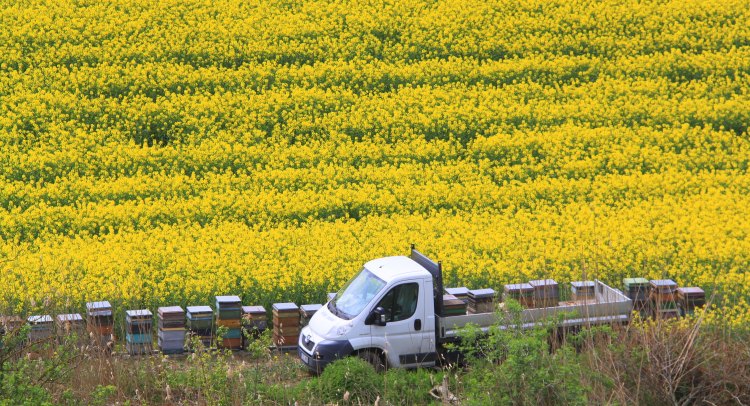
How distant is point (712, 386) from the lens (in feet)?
32.9

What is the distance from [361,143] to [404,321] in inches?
475

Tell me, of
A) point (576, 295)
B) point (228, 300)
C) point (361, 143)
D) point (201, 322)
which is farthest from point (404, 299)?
point (361, 143)

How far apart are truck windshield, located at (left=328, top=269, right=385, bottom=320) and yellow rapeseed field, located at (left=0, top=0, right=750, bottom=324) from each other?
2973 mm

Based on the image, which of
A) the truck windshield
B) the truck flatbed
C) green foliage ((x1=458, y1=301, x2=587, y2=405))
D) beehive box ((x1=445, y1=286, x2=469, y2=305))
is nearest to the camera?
green foliage ((x1=458, y1=301, x2=587, y2=405))

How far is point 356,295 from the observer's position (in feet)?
47.9

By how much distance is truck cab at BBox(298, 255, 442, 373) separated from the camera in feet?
46.0

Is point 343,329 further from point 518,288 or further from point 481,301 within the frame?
point 518,288

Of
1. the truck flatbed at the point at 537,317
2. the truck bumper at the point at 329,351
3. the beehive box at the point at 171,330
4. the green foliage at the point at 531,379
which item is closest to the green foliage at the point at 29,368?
the beehive box at the point at 171,330

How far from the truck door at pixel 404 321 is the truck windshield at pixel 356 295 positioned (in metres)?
0.25

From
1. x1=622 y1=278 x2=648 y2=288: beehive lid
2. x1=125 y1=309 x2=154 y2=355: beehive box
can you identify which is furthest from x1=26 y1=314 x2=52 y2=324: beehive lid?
x1=622 y1=278 x2=648 y2=288: beehive lid

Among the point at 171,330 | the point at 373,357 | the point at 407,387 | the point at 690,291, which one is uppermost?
the point at 690,291

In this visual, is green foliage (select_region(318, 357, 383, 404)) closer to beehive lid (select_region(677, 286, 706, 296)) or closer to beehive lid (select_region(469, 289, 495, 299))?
beehive lid (select_region(469, 289, 495, 299))

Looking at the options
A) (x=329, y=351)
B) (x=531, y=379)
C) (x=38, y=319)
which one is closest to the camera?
(x=531, y=379)

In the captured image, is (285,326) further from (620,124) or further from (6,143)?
(620,124)
